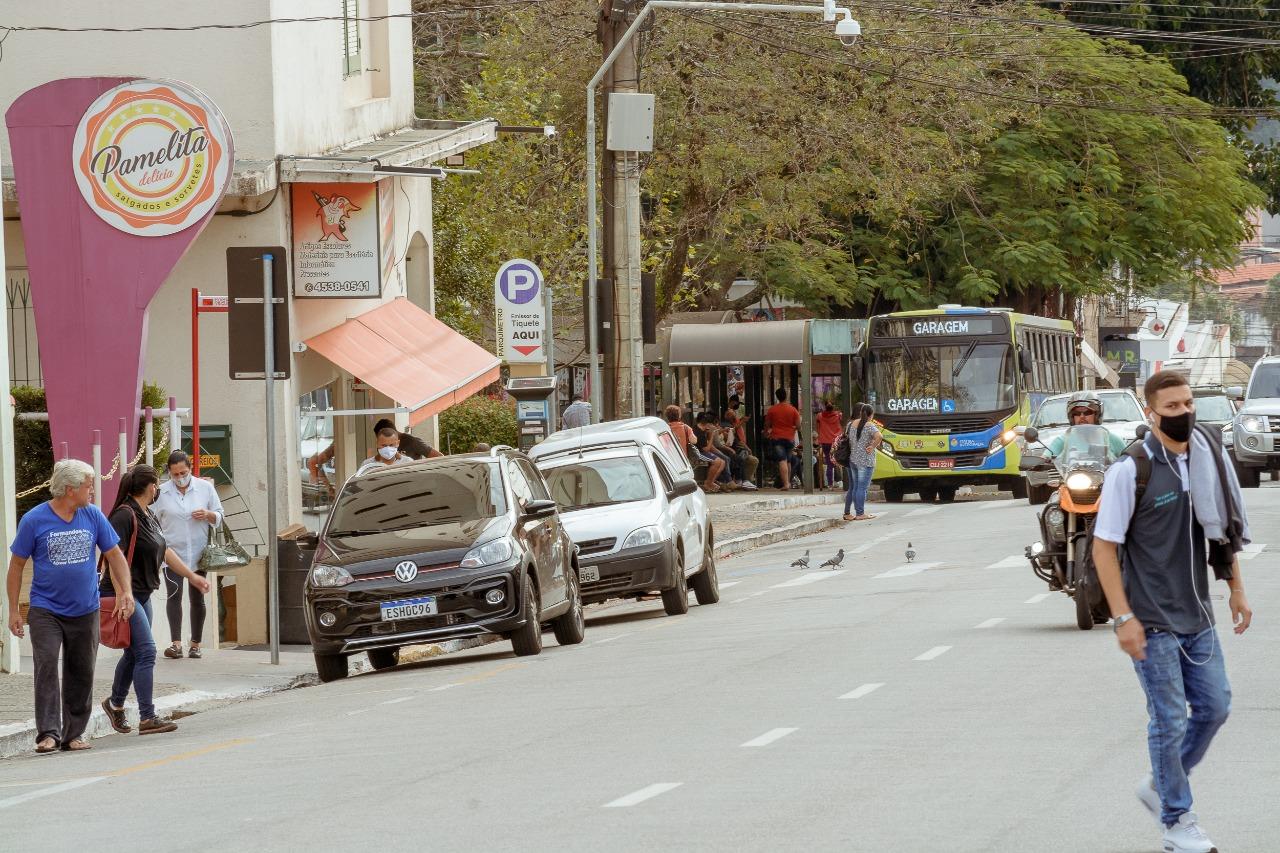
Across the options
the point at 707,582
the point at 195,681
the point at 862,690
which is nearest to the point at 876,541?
the point at 707,582

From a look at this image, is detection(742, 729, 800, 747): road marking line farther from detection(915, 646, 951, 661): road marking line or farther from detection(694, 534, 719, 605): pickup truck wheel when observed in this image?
detection(694, 534, 719, 605): pickup truck wheel

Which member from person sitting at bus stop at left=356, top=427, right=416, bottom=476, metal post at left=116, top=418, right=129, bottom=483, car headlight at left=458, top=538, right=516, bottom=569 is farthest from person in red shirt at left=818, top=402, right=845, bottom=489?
car headlight at left=458, top=538, right=516, bottom=569

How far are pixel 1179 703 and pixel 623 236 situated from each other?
19.3 metres

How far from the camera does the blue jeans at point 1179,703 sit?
25.3 feet

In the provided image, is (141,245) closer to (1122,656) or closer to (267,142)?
(267,142)

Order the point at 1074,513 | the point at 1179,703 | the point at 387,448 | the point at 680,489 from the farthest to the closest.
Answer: the point at 387,448
the point at 680,489
the point at 1074,513
the point at 1179,703

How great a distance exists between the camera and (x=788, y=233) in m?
41.2

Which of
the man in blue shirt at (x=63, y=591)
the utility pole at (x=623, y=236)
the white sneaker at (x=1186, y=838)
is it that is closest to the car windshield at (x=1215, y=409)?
the utility pole at (x=623, y=236)

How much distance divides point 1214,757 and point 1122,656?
4.15 meters

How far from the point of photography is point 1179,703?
7.86 m

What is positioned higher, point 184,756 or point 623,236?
point 623,236

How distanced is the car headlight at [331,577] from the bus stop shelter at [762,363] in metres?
22.3

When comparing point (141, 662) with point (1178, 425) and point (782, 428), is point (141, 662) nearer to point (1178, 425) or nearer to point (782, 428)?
point (1178, 425)

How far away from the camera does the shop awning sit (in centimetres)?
3894
